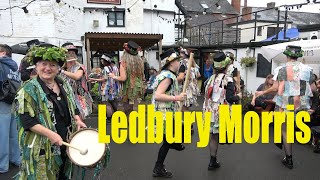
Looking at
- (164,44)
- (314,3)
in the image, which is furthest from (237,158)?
(164,44)

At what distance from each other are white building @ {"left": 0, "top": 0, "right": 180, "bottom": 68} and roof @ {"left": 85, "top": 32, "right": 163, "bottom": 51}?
70 cm

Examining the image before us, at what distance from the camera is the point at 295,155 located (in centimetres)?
498

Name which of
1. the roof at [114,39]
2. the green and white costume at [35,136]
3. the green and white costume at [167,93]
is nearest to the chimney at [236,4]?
the roof at [114,39]

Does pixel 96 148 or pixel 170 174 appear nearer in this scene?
pixel 96 148

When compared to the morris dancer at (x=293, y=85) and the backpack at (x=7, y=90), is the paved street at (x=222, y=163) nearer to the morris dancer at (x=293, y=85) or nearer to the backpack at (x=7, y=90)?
the morris dancer at (x=293, y=85)

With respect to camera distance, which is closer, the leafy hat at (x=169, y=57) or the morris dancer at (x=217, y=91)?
the leafy hat at (x=169, y=57)

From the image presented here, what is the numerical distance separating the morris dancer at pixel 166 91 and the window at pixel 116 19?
528 inches

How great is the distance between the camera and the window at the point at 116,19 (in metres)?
16.5

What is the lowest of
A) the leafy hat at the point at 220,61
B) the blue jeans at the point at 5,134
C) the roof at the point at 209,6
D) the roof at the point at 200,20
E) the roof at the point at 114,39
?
the blue jeans at the point at 5,134

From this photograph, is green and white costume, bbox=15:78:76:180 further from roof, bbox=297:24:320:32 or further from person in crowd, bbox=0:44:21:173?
roof, bbox=297:24:320:32

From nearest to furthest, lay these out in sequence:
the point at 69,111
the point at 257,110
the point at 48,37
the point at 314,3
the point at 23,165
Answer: the point at 23,165
the point at 69,111
the point at 257,110
the point at 314,3
the point at 48,37

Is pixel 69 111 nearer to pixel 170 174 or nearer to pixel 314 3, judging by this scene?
pixel 170 174

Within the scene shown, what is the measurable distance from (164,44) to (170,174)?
1450 cm

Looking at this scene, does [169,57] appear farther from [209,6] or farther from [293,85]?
[209,6]
